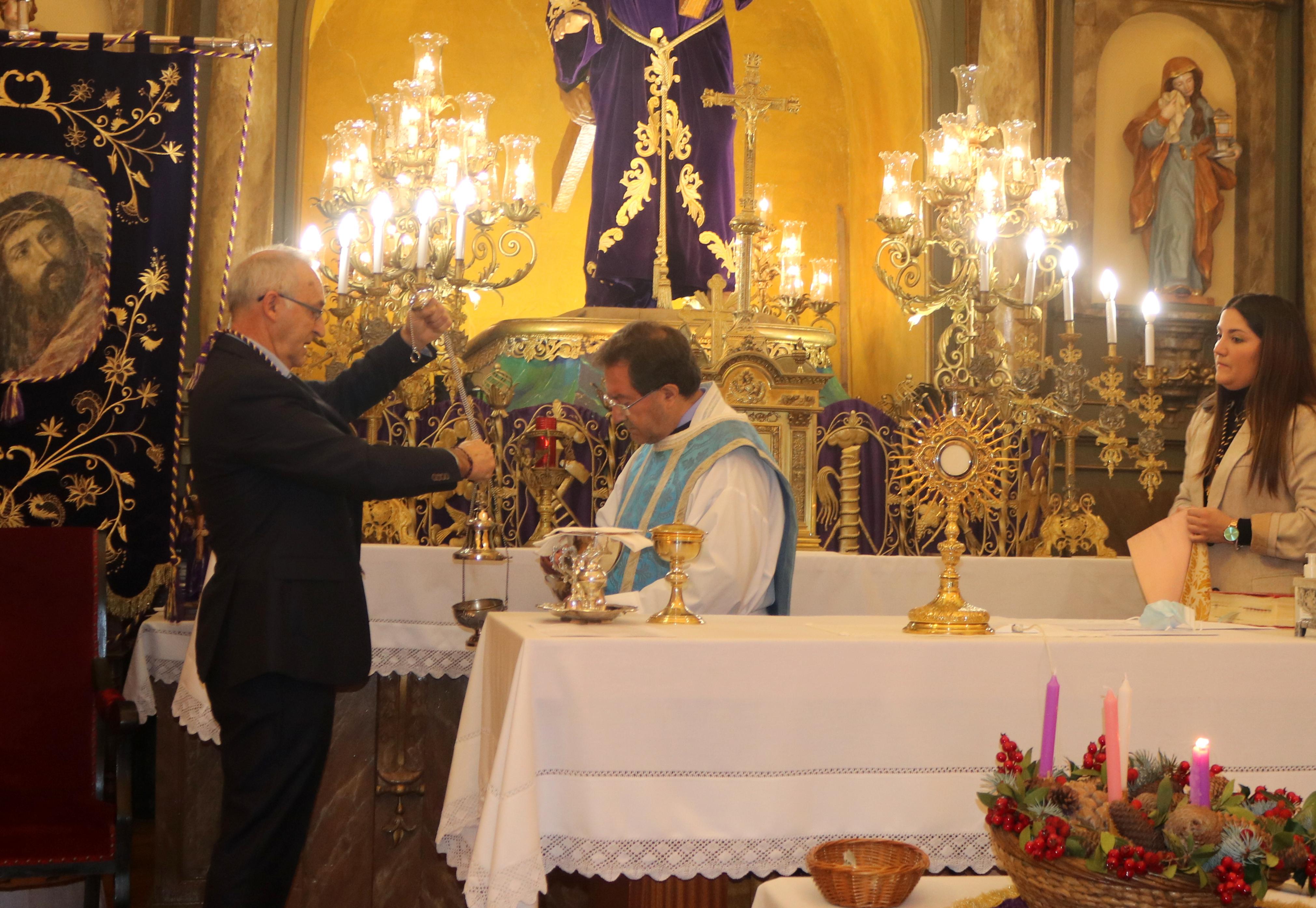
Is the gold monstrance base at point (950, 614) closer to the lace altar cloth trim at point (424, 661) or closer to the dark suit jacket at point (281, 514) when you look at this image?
the dark suit jacket at point (281, 514)

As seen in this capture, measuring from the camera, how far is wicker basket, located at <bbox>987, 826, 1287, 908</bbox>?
152 centimetres

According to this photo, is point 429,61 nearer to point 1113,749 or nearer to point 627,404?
point 627,404

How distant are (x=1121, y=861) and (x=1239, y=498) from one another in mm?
2572

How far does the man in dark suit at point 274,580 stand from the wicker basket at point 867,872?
160cm

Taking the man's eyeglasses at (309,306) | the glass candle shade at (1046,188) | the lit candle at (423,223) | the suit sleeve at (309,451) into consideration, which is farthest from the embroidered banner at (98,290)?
the glass candle shade at (1046,188)

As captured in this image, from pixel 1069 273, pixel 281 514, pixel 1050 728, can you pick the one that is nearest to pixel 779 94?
pixel 1069 273

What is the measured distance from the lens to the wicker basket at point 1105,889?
152cm

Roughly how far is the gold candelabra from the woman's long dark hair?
111 centimetres

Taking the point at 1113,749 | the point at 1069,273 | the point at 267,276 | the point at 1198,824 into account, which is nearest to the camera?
the point at 1198,824

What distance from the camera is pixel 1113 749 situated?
5.31ft

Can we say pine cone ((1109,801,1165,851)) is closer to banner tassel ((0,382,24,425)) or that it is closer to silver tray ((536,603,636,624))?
silver tray ((536,603,636,624))

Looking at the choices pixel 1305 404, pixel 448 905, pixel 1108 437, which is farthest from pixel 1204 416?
pixel 448 905

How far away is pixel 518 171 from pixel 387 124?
0.63 meters

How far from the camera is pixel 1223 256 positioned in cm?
890
